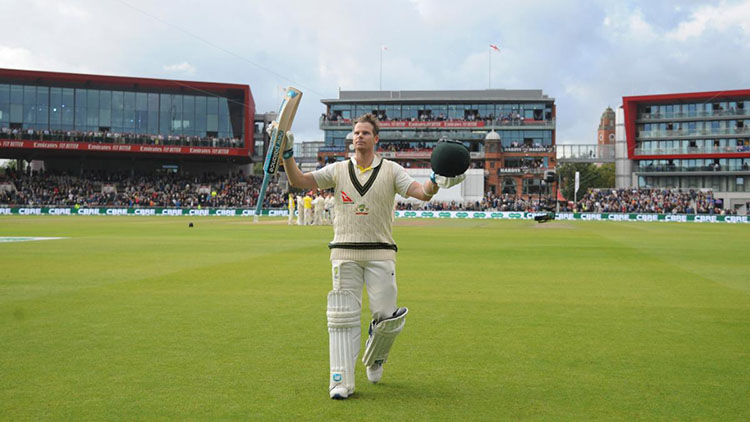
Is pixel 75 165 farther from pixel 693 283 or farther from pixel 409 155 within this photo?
pixel 693 283

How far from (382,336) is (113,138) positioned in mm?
83385

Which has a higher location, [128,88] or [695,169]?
[128,88]

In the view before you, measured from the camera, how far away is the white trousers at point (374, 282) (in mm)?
5730

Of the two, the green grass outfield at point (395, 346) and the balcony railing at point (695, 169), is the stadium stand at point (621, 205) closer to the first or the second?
the balcony railing at point (695, 169)

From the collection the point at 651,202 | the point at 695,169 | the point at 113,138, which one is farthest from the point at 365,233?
the point at 695,169

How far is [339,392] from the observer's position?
530 centimetres

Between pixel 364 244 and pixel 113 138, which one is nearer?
pixel 364 244

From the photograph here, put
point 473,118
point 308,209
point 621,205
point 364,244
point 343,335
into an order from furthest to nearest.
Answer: point 473,118, point 621,205, point 308,209, point 364,244, point 343,335

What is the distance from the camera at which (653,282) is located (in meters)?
13.4

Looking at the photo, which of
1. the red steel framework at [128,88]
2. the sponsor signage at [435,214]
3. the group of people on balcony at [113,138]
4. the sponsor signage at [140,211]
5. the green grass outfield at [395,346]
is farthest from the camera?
the red steel framework at [128,88]

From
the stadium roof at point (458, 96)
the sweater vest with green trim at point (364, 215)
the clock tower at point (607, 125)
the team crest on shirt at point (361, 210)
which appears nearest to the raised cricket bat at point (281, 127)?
the sweater vest with green trim at point (364, 215)

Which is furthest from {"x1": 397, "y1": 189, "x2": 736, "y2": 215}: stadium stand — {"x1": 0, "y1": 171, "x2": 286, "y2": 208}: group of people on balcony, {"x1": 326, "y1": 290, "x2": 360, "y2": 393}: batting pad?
{"x1": 326, "y1": 290, "x2": 360, "y2": 393}: batting pad

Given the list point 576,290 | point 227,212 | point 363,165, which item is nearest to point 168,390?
point 363,165

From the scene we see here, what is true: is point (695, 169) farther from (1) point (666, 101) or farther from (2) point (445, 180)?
(2) point (445, 180)
